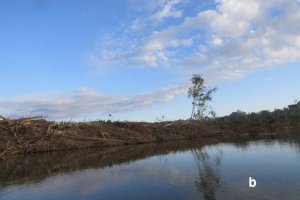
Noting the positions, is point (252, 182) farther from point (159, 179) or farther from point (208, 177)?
point (159, 179)

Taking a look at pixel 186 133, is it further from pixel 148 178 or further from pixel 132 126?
pixel 148 178

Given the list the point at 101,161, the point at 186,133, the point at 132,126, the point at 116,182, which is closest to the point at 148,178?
the point at 116,182

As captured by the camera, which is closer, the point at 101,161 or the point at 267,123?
the point at 101,161

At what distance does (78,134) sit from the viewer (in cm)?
3200

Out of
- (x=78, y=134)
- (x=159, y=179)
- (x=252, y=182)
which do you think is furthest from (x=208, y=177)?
(x=78, y=134)

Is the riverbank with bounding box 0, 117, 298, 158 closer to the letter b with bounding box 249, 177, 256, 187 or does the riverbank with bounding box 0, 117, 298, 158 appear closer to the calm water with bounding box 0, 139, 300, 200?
the calm water with bounding box 0, 139, 300, 200

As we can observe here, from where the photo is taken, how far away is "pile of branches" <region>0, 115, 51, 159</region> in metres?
28.4

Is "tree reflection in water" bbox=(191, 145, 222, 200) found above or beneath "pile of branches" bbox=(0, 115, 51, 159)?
beneath

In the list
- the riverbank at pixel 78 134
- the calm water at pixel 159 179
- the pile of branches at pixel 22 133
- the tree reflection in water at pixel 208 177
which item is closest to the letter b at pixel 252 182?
the calm water at pixel 159 179

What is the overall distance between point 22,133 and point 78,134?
178 inches

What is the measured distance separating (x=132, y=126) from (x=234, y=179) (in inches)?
957

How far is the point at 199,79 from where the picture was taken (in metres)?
44.1

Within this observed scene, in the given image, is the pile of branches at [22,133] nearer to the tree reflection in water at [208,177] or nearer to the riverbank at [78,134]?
the riverbank at [78,134]

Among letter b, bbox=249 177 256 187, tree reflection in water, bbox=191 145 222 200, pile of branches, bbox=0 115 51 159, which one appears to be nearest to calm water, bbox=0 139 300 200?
tree reflection in water, bbox=191 145 222 200
